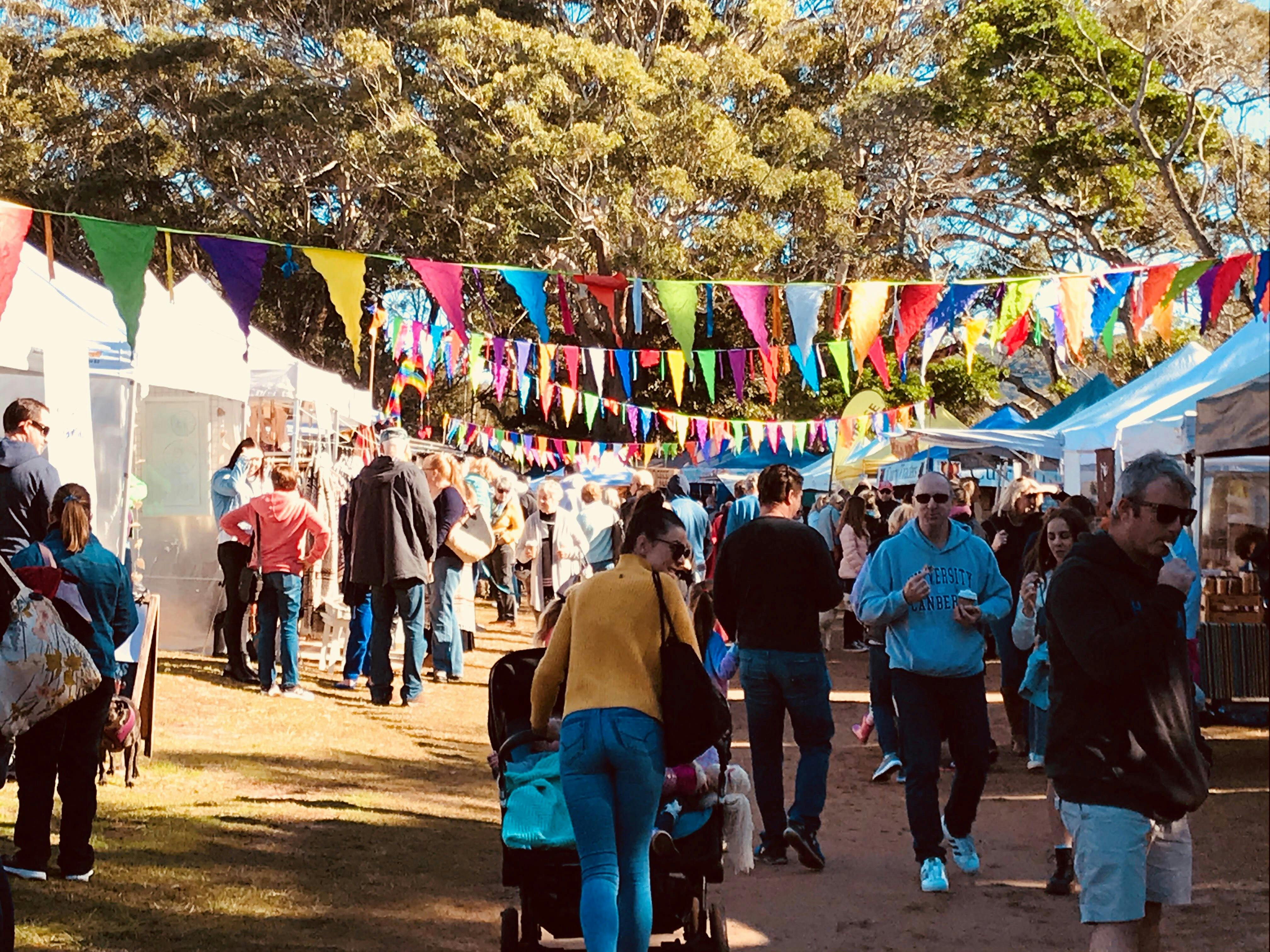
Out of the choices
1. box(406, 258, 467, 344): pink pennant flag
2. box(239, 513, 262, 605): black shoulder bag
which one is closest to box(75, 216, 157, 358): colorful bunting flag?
box(406, 258, 467, 344): pink pennant flag

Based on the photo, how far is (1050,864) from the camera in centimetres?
698

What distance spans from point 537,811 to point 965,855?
2.78 metres

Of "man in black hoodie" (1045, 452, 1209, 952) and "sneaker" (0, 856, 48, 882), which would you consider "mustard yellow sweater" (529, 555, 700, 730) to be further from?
"sneaker" (0, 856, 48, 882)

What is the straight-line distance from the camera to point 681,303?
467 inches

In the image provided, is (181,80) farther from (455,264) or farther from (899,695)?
(899,695)

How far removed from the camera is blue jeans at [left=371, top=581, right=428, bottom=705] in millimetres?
11336

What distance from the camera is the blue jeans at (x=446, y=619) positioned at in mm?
12562

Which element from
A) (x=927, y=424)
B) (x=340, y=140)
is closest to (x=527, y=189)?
(x=340, y=140)

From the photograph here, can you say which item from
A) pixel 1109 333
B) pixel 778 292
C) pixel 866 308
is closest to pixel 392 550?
pixel 866 308

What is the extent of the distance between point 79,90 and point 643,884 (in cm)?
3567

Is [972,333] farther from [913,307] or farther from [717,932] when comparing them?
[717,932]

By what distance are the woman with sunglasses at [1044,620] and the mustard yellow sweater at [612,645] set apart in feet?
7.92

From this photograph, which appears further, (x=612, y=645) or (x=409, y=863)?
(x=409, y=863)

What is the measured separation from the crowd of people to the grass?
524 millimetres
